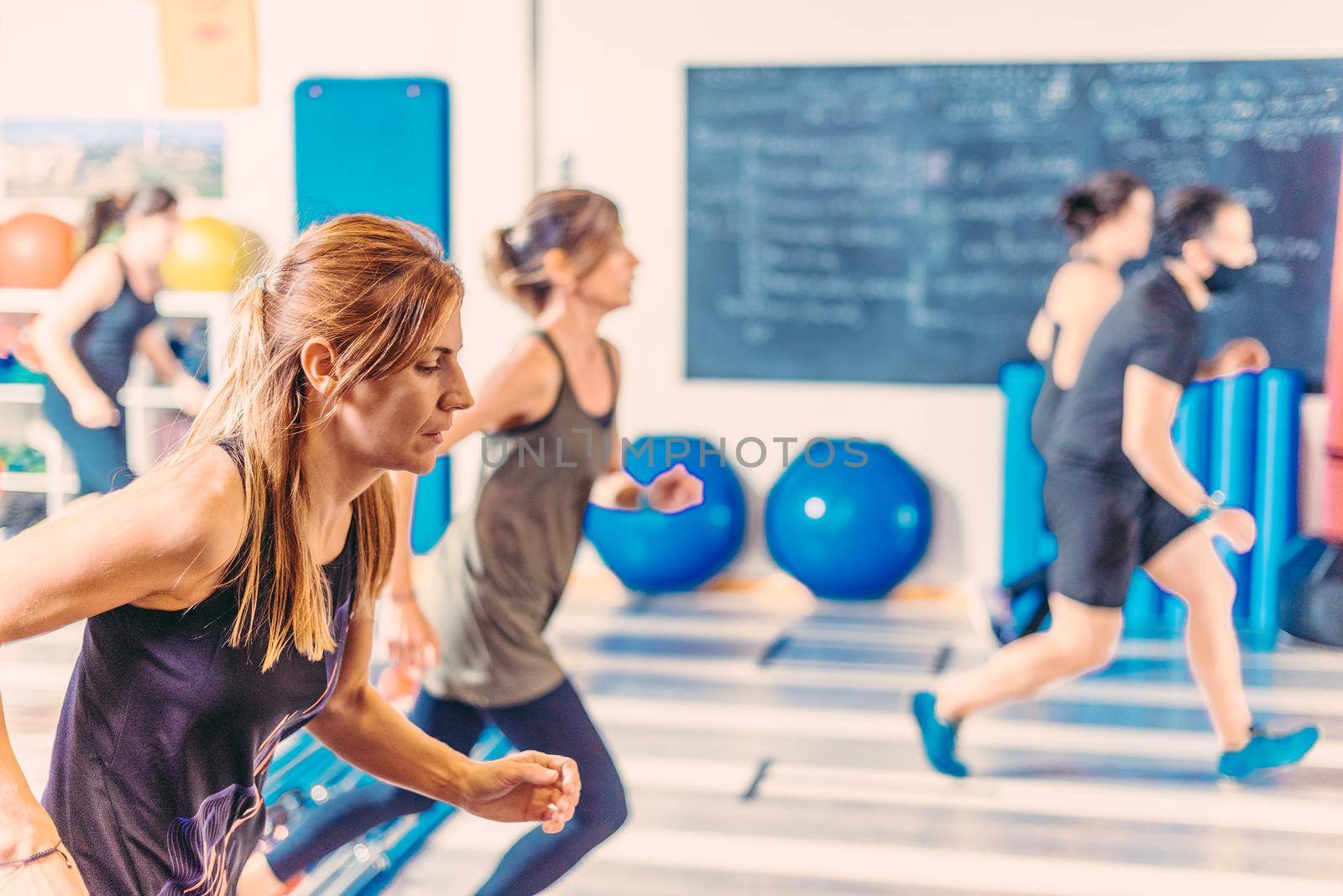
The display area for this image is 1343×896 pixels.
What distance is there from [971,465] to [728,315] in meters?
1.09

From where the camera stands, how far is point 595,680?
410cm

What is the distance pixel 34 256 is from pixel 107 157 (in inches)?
26.6

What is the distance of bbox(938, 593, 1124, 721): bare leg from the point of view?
3.11m

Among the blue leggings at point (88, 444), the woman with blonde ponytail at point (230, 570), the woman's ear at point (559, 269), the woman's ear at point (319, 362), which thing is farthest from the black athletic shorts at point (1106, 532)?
the blue leggings at point (88, 444)

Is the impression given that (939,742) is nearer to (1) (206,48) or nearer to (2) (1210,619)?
(2) (1210,619)

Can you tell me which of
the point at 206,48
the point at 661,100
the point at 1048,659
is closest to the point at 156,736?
the point at 1048,659

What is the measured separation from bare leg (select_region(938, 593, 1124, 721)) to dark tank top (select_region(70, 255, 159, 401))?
9.28 feet

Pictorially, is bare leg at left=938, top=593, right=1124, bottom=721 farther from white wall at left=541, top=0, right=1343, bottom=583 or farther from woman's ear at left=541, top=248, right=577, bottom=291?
white wall at left=541, top=0, right=1343, bottom=583

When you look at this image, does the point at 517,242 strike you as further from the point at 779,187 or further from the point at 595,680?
the point at 779,187

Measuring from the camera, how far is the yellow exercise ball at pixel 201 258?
531 cm

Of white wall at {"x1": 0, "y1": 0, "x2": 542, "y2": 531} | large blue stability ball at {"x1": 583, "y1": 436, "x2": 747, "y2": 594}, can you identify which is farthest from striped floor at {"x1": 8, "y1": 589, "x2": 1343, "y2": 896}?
white wall at {"x1": 0, "y1": 0, "x2": 542, "y2": 531}

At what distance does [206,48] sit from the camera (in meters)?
4.71

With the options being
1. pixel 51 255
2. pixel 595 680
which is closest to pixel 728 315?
pixel 595 680

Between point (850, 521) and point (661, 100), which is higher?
point (661, 100)
